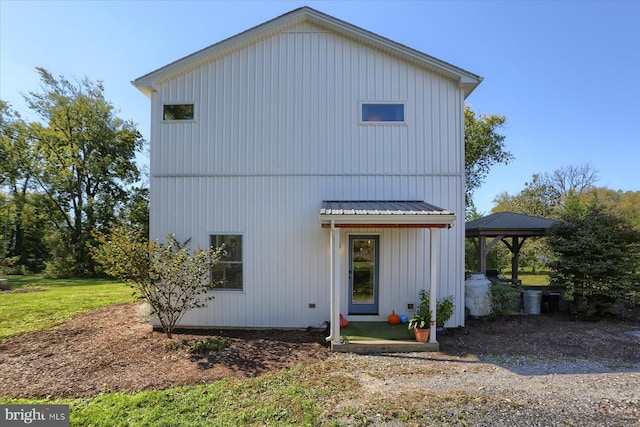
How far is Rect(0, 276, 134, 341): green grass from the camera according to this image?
24.4ft

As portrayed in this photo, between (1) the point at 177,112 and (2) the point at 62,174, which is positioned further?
(2) the point at 62,174

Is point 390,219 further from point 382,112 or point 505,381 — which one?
point 505,381

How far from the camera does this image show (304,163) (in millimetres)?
7328

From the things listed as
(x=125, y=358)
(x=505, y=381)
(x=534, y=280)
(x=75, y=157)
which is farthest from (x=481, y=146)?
(x=75, y=157)

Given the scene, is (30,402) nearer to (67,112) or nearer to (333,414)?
(333,414)

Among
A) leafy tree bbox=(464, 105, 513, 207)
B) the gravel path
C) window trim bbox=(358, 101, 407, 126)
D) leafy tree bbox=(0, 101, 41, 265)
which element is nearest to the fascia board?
the gravel path

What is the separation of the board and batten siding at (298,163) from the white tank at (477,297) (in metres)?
0.86

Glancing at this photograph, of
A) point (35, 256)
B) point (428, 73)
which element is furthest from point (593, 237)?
point (35, 256)

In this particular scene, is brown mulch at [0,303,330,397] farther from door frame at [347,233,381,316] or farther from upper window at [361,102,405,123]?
upper window at [361,102,405,123]

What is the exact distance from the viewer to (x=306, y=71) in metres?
7.38

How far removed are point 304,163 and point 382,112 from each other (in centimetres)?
230

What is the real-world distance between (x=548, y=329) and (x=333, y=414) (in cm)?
619

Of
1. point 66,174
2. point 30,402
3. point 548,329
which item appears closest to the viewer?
point 30,402

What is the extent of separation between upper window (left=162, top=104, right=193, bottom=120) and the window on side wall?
3.13 m
